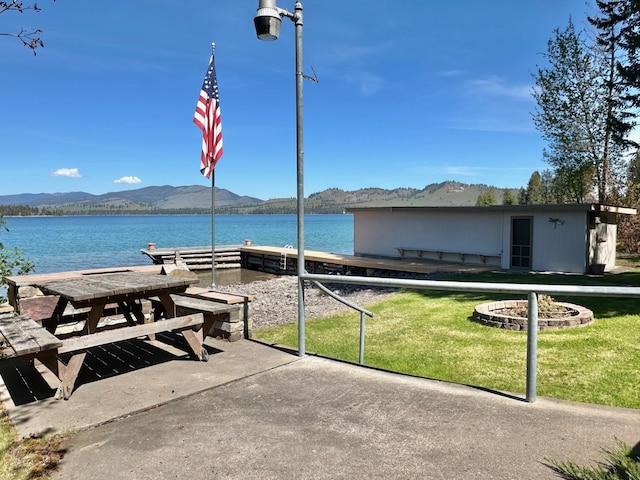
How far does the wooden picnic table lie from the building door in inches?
563

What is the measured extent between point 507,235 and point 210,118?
1152 cm

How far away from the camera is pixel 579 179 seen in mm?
26484

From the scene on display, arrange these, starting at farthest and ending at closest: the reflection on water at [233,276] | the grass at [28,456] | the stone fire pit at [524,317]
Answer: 1. the reflection on water at [233,276]
2. the stone fire pit at [524,317]
3. the grass at [28,456]

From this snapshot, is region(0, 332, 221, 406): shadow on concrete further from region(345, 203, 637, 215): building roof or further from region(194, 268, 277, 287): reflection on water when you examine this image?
region(194, 268, 277, 287): reflection on water

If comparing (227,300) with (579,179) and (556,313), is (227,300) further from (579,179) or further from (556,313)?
(579,179)

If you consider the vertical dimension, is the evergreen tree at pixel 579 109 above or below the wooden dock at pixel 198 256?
above

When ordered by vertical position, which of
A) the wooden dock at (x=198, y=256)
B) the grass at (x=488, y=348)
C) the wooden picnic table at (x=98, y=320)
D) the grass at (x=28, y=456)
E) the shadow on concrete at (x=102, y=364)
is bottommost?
the wooden dock at (x=198, y=256)

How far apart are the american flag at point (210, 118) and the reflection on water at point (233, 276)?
38.8 ft

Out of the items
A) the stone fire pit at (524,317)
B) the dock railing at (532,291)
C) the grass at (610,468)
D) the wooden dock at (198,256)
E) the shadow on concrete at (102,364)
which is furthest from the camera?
the wooden dock at (198,256)

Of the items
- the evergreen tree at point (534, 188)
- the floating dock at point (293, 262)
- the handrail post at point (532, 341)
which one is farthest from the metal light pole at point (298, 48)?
the evergreen tree at point (534, 188)

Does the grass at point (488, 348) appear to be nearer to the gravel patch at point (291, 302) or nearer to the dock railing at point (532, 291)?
the gravel patch at point (291, 302)

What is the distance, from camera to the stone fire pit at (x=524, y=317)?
724 centimetres

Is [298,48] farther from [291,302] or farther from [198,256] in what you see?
[198,256]

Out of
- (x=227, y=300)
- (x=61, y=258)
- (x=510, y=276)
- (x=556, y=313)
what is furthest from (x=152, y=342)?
(x=61, y=258)
